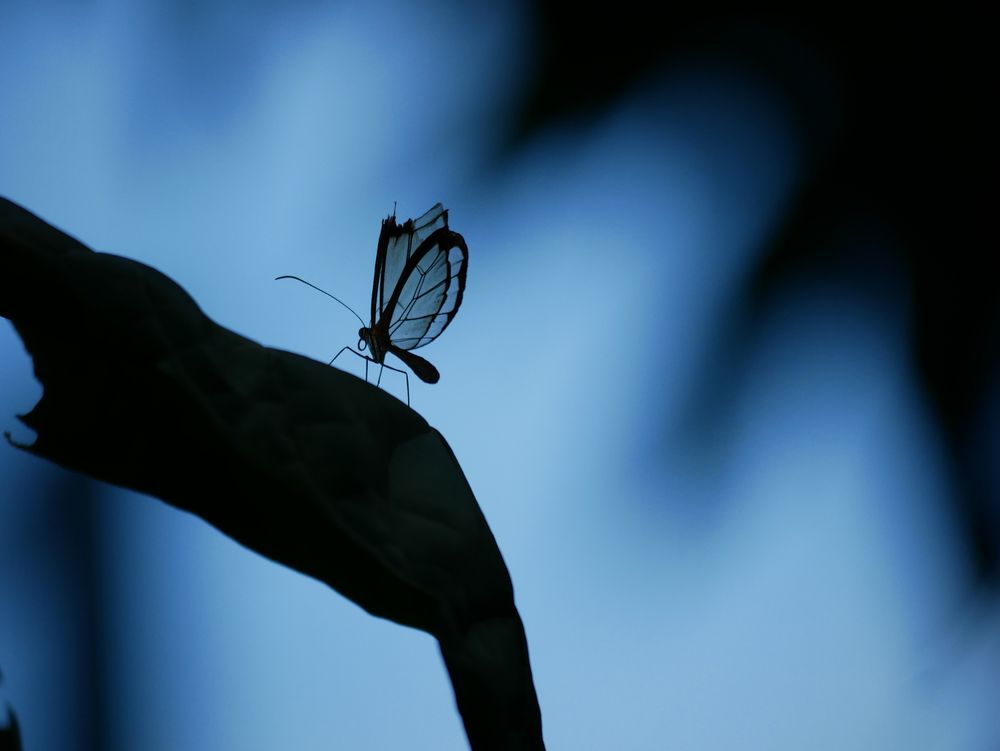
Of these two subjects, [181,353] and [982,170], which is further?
[982,170]

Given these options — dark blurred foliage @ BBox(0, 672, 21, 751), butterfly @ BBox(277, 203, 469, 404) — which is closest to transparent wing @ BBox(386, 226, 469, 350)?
butterfly @ BBox(277, 203, 469, 404)

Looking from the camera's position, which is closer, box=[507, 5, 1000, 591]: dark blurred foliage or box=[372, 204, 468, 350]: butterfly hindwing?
box=[372, 204, 468, 350]: butterfly hindwing

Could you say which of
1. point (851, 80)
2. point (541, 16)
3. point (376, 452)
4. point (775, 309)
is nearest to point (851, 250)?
point (775, 309)

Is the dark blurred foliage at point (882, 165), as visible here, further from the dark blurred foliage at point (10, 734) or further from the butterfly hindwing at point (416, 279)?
the dark blurred foliage at point (10, 734)

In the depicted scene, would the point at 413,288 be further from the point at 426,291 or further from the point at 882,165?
the point at 882,165

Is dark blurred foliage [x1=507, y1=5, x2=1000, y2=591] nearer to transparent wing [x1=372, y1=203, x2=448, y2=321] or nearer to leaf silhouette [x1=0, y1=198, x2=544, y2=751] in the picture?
transparent wing [x1=372, y1=203, x2=448, y2=321]

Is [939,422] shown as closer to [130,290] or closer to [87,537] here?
[130,290]
